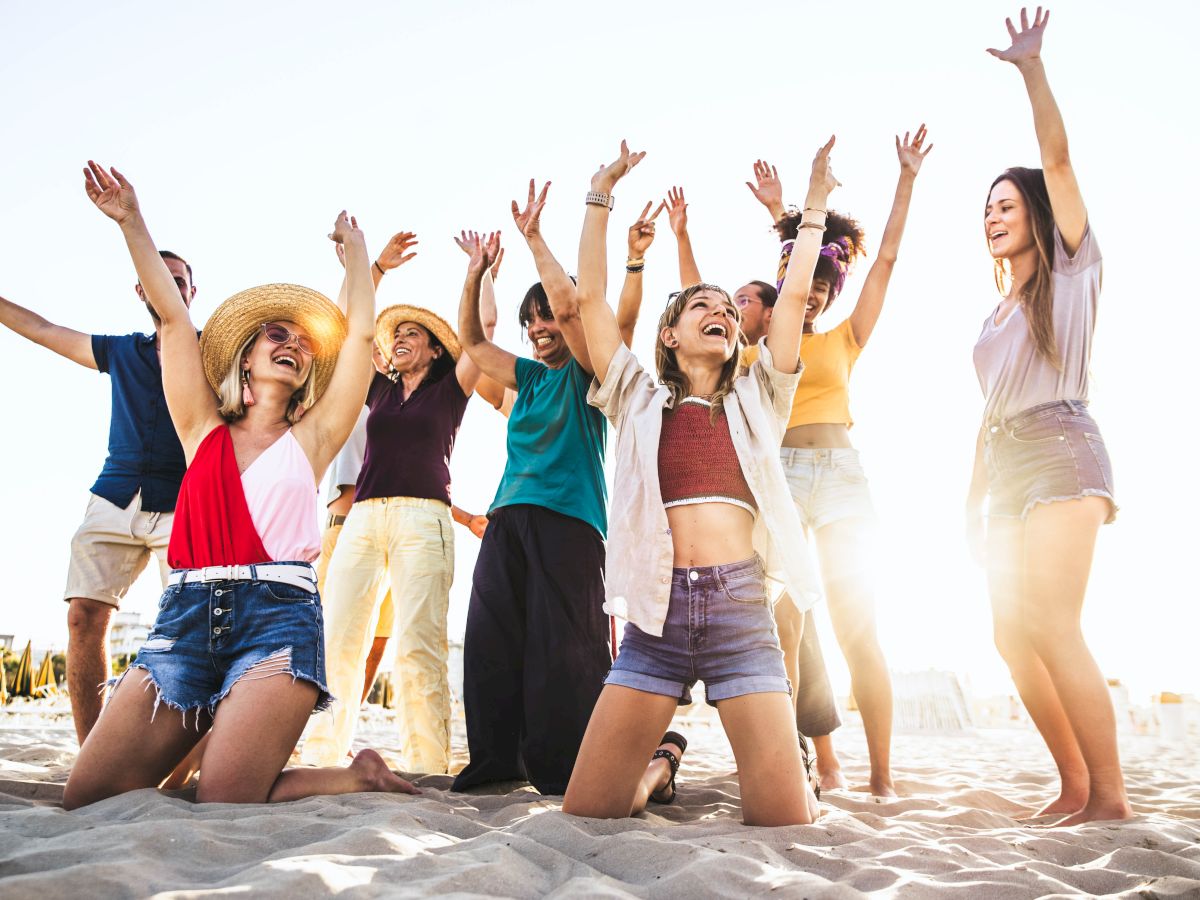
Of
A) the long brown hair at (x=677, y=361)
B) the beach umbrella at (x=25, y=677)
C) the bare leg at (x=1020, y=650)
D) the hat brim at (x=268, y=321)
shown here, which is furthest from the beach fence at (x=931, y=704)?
the beach umbrella at (x=25, y=677)

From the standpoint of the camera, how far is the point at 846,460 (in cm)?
434

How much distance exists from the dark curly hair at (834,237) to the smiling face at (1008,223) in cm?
96

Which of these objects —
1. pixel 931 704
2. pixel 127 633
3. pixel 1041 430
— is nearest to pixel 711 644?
pixel 1041 430

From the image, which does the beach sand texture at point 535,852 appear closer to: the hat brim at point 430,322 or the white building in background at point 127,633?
the hat brim at point 430,322

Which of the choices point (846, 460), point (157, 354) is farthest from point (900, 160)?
point (157, 354)

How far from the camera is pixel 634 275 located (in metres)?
4.23

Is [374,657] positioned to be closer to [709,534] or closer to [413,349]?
[413,349]

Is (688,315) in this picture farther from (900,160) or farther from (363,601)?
(363,601)

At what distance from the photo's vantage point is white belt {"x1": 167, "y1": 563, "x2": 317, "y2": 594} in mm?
3318

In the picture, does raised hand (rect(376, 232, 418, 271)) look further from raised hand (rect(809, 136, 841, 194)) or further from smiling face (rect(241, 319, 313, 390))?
raised hand (rect(809, 136, 841, 194))

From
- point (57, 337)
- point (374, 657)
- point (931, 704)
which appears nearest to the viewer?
point (57, 337)

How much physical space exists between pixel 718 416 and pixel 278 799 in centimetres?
222

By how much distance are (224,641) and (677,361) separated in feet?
7.14

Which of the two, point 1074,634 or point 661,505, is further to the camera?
point 1074,634
